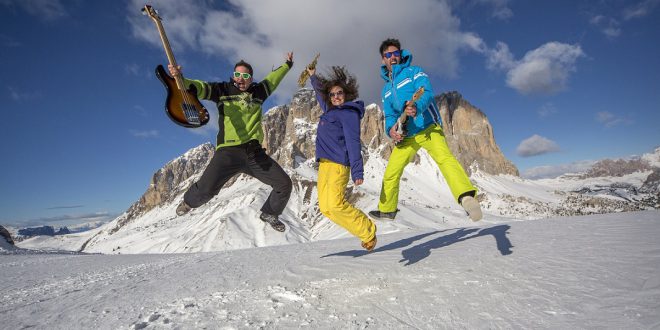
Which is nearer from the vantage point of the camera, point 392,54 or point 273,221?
point 392,54

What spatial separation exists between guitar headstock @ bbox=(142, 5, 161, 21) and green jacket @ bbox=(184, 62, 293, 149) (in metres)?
1.24

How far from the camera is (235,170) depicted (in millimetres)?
6457

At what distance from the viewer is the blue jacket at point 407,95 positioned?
19.6ft

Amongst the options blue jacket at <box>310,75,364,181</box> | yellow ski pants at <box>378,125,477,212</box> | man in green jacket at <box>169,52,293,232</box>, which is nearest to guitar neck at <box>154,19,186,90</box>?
man in green jacket at <box>169,52,293,232</box>

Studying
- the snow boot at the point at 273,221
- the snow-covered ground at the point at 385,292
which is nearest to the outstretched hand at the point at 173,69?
the snow boot at the point at 273,221

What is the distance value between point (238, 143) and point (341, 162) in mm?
2160

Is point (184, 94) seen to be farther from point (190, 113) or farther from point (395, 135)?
point (395, 135)

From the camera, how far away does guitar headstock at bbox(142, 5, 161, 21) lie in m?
6.08

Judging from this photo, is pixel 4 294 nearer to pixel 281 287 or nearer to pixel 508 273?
pixel 281 287

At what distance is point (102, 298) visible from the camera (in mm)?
3924

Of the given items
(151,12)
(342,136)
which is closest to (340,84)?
(342,136)

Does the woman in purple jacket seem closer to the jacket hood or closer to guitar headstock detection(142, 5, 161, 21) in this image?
the jacket hood

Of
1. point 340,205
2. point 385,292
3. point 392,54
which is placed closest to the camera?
point 385,292

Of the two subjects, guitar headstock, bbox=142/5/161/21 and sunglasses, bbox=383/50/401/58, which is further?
sunglasses, bbox=383/50/401/58
